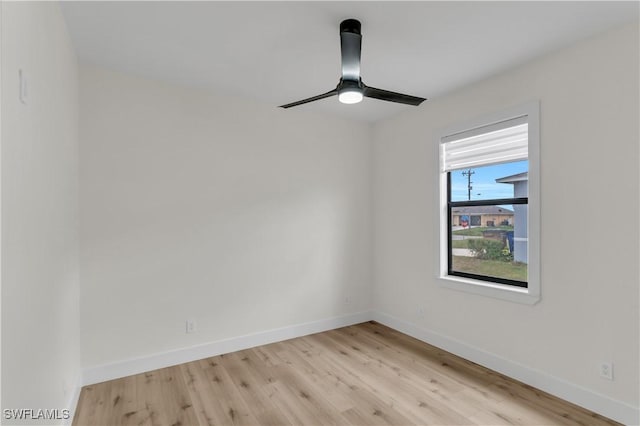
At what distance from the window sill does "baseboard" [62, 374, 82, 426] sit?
Result: 3220 millimetres

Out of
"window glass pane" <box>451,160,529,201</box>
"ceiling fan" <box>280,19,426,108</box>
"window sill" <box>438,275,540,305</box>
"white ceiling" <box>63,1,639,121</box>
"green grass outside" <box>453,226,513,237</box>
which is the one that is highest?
"white ceiling" <box>63,1,639,121</box>

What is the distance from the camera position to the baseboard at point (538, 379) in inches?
87.8

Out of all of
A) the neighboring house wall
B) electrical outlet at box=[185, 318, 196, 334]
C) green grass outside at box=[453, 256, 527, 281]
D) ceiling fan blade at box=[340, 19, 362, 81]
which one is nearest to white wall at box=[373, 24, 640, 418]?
green grass outside at box=[453, 256, 527, 281]

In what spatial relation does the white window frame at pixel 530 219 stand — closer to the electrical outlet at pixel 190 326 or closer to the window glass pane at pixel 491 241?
the window glass pane at pixel 491 241

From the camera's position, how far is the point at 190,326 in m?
3.19

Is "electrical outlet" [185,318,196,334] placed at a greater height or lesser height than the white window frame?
lesser

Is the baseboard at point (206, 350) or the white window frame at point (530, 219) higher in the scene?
the white window frame at point (530, 219)

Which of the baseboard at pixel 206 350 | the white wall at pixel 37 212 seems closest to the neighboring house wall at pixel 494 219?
the baseboard at pixel 206 350

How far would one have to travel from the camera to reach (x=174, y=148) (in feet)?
10.3

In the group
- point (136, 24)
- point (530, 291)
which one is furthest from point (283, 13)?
point (530, 291)

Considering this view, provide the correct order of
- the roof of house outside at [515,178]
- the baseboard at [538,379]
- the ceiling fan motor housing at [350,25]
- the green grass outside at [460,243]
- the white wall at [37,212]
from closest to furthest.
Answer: the white wall at [37,212], the ceiling fan motor housing at [350,25], the baseboard at [538,379], the roof of house outside at [515,178], the green grass outside at [460,243]

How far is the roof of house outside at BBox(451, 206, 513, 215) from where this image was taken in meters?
3.13

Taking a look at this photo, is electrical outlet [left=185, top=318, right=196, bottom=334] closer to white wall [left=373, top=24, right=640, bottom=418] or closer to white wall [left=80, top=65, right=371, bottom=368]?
white wall [left=80, top=65, right=371, bottom=368]

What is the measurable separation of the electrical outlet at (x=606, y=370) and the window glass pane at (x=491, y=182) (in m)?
1.34
